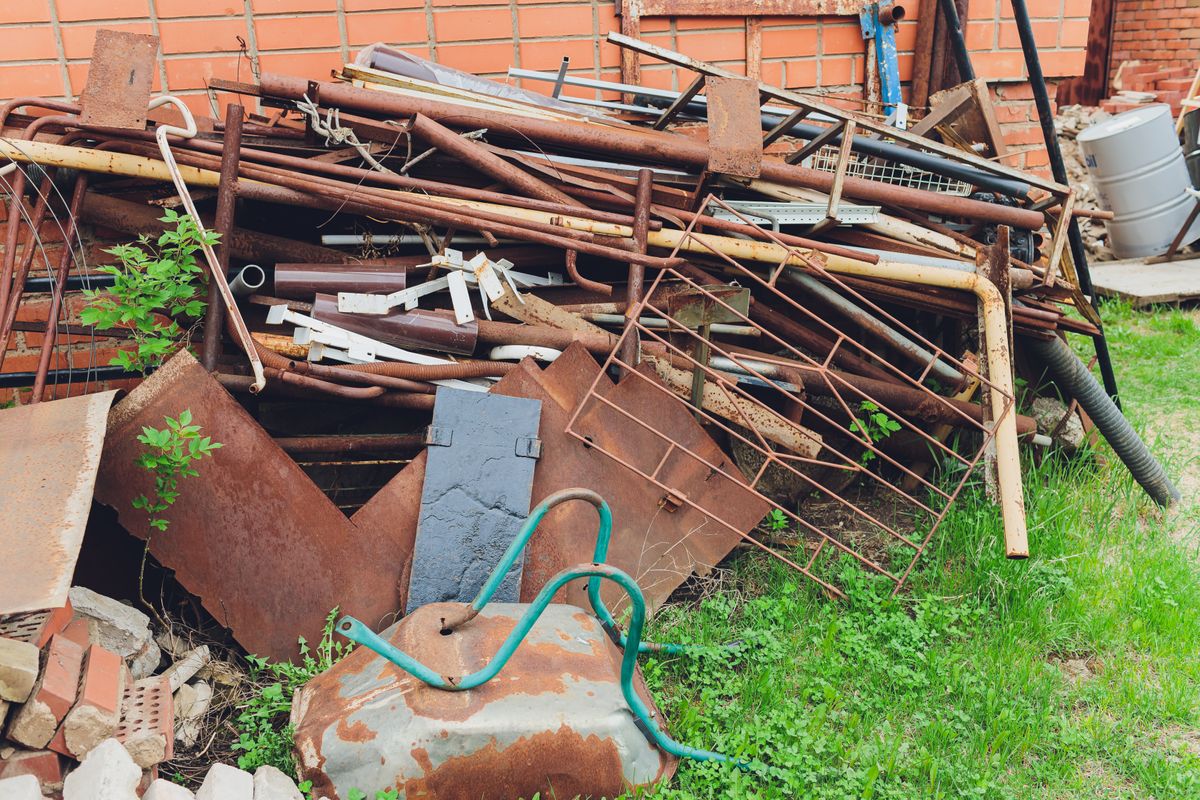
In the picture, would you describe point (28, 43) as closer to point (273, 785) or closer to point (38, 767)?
point (38, 767)

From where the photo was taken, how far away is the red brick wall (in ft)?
30.2

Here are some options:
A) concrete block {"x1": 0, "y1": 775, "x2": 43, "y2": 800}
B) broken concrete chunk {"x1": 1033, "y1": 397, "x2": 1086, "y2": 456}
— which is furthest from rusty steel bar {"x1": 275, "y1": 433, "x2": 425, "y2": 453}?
broken concrete chunk {"x1": 1033, "y1": 397, "x2": 1086, "y2": 456}

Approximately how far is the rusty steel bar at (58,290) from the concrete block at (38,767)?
4.23 ft

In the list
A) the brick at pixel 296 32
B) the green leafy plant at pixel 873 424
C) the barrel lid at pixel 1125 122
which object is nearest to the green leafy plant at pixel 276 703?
the green leafy plant at pixel 873 424

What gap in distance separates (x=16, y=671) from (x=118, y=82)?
203 cm

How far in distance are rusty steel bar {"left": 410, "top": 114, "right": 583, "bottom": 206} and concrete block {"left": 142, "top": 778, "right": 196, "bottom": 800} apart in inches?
89.2

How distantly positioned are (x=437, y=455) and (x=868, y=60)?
312 centimetres

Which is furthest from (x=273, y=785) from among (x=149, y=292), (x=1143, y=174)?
(x=1143, y=174)

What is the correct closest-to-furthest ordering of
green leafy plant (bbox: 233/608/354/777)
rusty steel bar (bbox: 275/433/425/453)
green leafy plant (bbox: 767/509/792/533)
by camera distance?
1. green leafy plant (bbox: 233/608/354/777)
2. rusty steel bar (bbox: 275/433/425/453)
3. green leafy plant (bbox: 767/509/792/533)

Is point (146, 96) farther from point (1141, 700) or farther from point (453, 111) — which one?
point (1141, 700)

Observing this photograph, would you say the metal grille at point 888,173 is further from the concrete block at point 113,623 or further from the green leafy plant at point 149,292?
the concrete block at point 113,623

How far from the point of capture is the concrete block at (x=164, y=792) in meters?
2.08

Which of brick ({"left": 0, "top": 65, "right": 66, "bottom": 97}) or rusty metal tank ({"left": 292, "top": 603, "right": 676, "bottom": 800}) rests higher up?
brick ({"left": 0, "top": 65, "right": 66, "bottom": 97})

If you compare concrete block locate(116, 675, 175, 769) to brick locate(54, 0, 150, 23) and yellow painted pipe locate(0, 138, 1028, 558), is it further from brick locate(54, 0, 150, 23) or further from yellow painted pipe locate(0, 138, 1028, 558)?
brick locate(54, 0, 150, 23)
